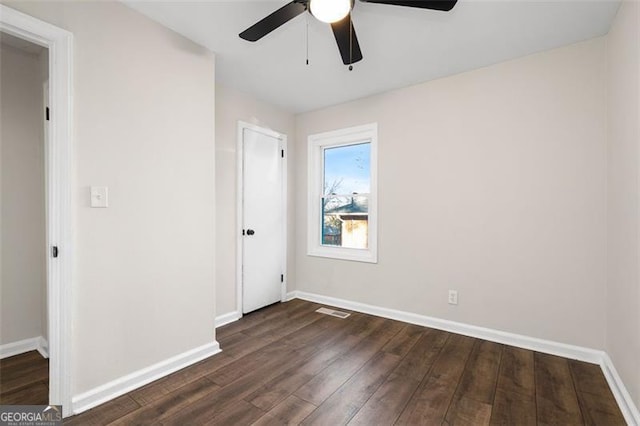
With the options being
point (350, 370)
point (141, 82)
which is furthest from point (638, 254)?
point (141, 82)

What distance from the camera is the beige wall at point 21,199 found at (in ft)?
7.91

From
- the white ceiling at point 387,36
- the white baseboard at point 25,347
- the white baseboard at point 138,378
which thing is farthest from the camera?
the white baseboard at point 25,347

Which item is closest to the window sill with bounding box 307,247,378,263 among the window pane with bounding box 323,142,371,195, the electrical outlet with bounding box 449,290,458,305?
the window pane with bounding box 323,142,371,195

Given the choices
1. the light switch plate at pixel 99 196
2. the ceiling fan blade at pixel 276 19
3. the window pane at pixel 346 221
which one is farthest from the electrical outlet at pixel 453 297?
the light switch plate at pixel 99 196

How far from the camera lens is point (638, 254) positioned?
1.59 meters

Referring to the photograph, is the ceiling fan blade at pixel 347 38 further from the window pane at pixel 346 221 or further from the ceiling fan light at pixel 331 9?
the window pane at pixel 346 221

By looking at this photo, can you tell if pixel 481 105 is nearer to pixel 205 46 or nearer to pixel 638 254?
pixel 638 254

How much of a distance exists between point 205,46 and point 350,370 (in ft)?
9.34

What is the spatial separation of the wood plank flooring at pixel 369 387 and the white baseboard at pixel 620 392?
0.04m

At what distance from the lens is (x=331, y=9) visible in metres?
1.54

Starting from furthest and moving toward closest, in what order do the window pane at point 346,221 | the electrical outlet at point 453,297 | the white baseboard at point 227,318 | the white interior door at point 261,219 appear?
the window pane at point 346,221 → the white interior door at point 261,219 → the white baseboard at point 227,318 → the electrical outlet at point 453,297

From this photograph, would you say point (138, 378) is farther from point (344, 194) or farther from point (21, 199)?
point (344, 194)

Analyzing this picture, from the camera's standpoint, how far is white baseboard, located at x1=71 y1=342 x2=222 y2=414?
5.74ft

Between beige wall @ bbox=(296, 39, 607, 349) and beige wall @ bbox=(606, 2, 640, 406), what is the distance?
158mm
